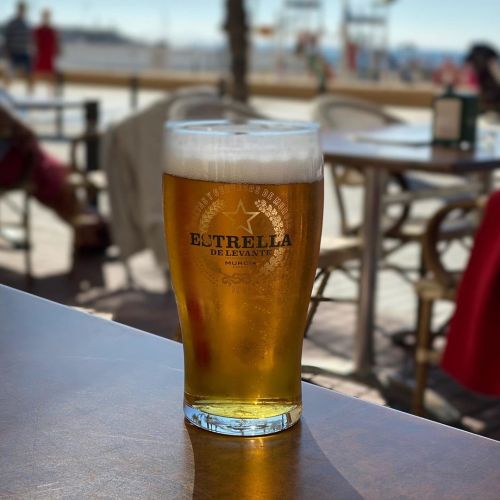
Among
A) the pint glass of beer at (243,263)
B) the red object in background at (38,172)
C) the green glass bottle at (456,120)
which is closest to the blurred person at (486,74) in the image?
the red object in background at (38,172)

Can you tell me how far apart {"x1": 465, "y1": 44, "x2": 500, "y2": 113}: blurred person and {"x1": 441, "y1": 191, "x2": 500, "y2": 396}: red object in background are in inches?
263

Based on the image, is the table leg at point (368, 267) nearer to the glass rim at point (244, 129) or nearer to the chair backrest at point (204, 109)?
the chair backrest at point (204, 109)

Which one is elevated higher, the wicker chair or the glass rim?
the glass rim

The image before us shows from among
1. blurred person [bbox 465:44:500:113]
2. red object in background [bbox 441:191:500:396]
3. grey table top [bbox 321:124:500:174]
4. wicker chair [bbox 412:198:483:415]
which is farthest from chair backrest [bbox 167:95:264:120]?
blurred person [bbox 465:44:500:113]

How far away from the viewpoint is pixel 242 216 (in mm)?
677

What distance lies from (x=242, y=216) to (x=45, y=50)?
16.9 m

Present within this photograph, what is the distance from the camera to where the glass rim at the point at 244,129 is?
28.2 inches

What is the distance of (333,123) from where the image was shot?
4.90m

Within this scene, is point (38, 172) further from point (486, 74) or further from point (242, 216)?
point (486, 74)

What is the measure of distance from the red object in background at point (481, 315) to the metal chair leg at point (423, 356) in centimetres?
57

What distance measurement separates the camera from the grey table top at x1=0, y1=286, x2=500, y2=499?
1.83 feet

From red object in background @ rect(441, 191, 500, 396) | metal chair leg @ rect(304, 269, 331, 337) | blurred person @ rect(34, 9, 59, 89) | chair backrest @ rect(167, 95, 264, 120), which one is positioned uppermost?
metal chair leg @ rect(304, 269, 331, 337)

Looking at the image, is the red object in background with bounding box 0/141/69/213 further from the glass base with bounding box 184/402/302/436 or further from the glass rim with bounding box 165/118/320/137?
the glass base with bounding box 184/402/302/436

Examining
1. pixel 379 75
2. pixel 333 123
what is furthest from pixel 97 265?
pixel 379 75
